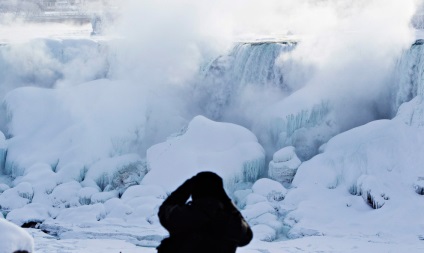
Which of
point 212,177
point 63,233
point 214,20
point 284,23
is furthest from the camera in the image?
point 284,23

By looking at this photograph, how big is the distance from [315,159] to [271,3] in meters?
12.7

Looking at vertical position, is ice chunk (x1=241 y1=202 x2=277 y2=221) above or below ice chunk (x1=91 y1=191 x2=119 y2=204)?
above

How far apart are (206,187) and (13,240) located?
6.84 ft

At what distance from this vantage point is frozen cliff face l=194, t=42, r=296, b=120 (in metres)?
14.6

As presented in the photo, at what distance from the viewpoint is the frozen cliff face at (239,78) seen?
1458cm

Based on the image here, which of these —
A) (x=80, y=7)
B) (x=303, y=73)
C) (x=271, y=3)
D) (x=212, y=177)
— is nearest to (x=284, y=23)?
(x=271, y=3)

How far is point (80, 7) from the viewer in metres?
42.7

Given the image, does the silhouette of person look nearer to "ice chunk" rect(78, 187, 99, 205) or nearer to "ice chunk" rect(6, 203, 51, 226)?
"ice chunk" rect(6, 203, 51, 226)

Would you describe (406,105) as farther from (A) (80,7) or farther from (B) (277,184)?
(A) (80,7)

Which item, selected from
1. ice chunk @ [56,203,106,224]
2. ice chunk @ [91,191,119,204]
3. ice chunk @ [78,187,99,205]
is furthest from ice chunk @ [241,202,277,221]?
ice chunk @ [78,187,99,205]

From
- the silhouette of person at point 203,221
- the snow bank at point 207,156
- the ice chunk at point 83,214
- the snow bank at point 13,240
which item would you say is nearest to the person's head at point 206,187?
the silhouette of person at point 203,221

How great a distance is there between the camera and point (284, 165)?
11938mm

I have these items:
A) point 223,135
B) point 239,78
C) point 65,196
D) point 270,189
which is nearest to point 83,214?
point 65,196

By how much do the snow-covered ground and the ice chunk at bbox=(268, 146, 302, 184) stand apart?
0.02 metres
